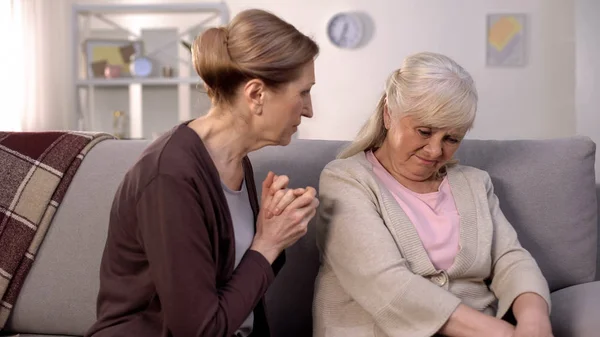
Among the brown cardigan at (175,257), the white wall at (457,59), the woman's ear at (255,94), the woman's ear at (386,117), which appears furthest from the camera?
the white wall at (457,59)

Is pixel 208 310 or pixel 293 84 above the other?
pixel 293 84

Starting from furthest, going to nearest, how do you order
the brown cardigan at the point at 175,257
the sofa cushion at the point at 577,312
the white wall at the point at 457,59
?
the white wall at the point at 457,59 → the sofa cushion at the point at 577,312 → the brown cardigan at the point at 175,257

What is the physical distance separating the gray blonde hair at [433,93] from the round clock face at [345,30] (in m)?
3.54

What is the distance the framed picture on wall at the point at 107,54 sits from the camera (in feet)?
16.9

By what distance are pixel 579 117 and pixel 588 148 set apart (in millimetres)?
2962

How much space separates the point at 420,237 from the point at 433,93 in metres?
0.31

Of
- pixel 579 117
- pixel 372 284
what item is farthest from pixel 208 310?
pixel 579 117

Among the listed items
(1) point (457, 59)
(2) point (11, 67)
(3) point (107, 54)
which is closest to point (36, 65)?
(2) point (11, 67)

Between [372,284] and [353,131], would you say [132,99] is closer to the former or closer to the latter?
[353,131]

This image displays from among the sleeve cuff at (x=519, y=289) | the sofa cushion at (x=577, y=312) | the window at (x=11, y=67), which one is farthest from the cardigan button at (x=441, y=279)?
the window at (x=11, y=67)

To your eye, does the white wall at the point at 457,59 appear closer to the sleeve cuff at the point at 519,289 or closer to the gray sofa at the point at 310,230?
the gray sofa at the point at 310,230

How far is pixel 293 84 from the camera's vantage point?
4.84 ft

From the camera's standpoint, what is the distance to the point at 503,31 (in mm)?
5047

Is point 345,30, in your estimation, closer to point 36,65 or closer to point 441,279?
point 36,65
